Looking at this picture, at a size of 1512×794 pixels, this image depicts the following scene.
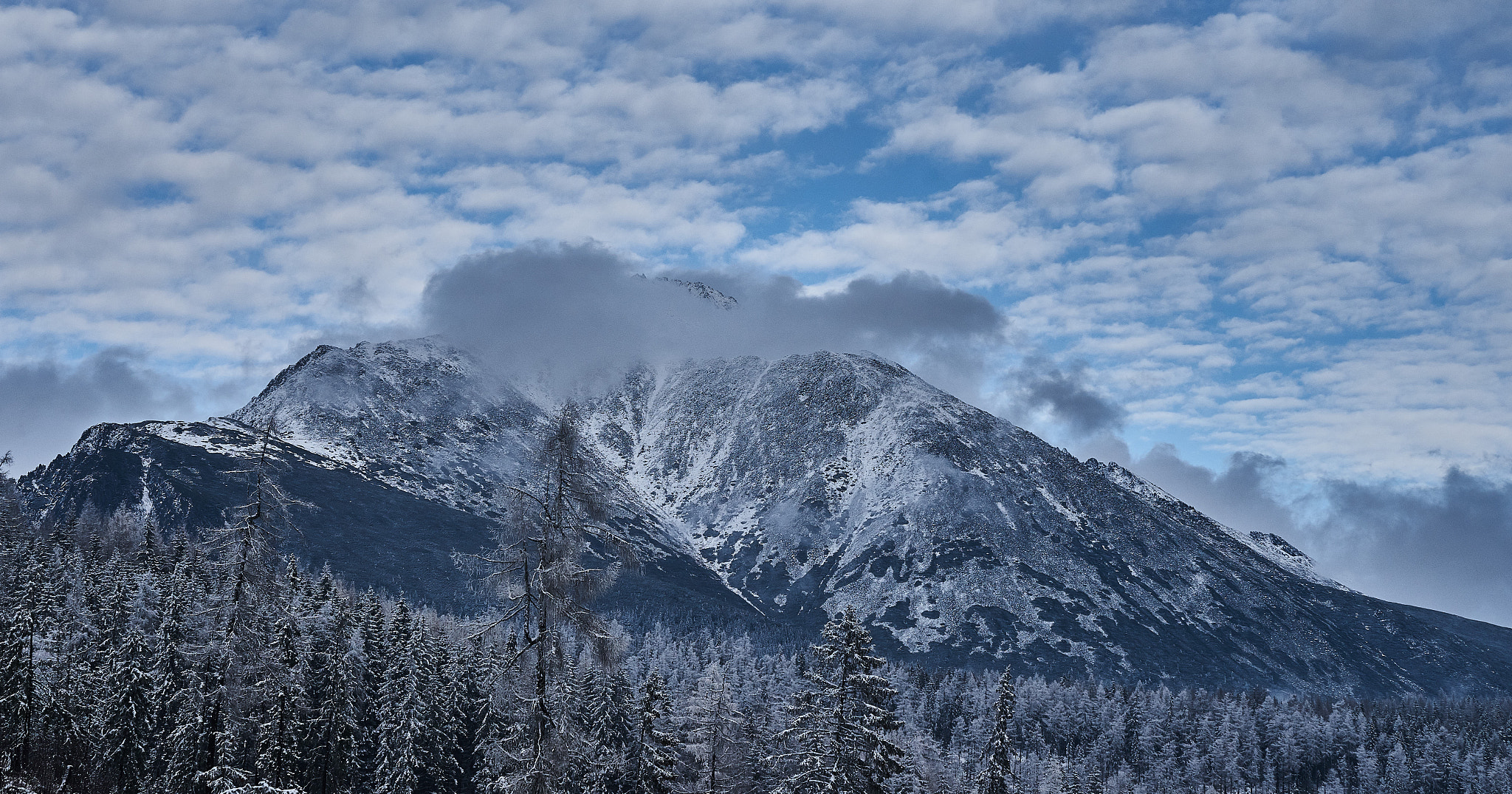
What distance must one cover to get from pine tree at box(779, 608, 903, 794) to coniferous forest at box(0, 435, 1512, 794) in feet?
0.30

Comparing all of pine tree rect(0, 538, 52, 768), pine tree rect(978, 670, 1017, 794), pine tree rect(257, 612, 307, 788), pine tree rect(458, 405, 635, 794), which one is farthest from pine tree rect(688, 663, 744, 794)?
pine tree rect(0, 538, 52, 768)

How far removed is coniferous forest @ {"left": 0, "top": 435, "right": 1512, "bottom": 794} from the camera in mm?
22703

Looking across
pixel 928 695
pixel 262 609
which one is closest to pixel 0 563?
pixel 262 609

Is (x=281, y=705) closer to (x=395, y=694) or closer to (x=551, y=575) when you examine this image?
(x=551, y=575)

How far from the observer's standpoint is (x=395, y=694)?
61125mm

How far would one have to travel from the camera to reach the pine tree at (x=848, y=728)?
102ft

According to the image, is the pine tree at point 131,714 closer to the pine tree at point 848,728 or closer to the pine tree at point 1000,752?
the pine tree at point 848,728

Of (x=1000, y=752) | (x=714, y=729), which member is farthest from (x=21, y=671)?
(x=1000, y=752)

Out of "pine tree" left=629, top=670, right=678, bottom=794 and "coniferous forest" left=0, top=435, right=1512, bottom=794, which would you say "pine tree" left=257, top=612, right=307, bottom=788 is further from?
"pine tree" left=629, top=670, right=678, bottom=794

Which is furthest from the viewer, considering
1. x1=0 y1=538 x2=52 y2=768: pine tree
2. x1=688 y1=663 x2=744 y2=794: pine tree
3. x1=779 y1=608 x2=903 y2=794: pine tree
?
x1=688 y1=663 x2=744 y2=794: pine tree

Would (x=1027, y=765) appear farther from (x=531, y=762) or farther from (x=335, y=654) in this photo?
(x=531, y=762)

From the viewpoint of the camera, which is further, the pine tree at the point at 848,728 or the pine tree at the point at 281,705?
the pine tree at the point at 848,728

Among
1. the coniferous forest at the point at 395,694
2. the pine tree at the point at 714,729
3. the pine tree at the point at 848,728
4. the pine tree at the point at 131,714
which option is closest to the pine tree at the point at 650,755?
the coniferous forest at the point at 395,694

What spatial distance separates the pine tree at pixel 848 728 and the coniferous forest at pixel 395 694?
0.09 m
